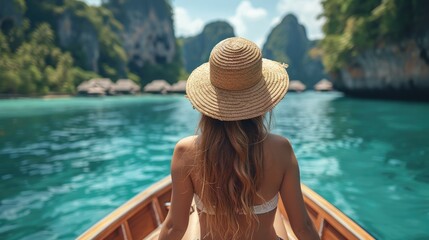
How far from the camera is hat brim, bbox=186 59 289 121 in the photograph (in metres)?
1.48

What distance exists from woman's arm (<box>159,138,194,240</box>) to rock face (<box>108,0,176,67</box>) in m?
78.8

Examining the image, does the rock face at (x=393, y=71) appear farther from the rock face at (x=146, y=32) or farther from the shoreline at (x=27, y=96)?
the rock face at (x=146, y=32)

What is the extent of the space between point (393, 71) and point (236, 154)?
28.9 meters

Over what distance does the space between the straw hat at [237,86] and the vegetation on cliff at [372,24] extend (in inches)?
901

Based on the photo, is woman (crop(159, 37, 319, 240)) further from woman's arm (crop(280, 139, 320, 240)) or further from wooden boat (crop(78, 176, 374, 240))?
wooden boat (crop(78, 176, 374, 240))

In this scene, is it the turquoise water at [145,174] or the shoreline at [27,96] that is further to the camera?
the shoreline at [27,96]

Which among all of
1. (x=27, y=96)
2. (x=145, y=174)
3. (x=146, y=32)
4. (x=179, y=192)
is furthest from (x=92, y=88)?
(x=179, y=192)

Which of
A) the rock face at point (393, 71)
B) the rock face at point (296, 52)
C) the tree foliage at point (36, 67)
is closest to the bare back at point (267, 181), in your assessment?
the rock face at point (393, 71)

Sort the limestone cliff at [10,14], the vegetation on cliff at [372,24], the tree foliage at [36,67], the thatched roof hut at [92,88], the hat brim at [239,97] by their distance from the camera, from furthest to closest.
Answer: the thatched roof hut at [92,88], the limestone cliff at [10,14], the tree foliage at [36,67], the vegetation on cliff at [372,24], the hat brim at [239,97]

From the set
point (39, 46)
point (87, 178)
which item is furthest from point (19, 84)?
point (87, 178)

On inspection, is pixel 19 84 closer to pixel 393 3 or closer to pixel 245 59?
pixel 393 3

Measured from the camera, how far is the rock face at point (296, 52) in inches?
5886

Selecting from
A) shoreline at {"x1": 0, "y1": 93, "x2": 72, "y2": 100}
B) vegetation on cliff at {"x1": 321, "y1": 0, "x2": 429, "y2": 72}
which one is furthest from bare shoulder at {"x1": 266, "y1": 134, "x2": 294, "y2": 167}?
shoreline at {"x1": 0, "y1": 93, "x2": 72, "y2": 100}

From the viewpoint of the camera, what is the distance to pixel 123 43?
7750 cm
